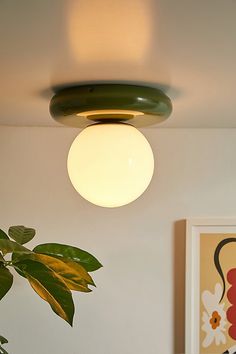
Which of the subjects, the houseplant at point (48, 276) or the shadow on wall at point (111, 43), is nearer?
the shadow on wall at point (111, 43)

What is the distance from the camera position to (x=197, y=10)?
0.38 meters

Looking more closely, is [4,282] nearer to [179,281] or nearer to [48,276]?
[48,276]

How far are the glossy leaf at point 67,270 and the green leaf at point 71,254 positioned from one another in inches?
3.1

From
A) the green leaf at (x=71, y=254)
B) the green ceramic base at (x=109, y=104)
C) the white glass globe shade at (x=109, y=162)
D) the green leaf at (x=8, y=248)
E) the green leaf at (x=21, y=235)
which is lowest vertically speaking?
the green leaf at (x=8, y=248)

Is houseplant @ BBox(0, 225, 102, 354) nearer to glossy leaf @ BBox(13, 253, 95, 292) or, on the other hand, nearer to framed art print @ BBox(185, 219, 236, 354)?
glossy leaf @ BBox(13, 253, 95, 292)

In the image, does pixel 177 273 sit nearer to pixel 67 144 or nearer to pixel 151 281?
pixel 151 281

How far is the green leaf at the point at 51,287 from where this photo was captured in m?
0.62

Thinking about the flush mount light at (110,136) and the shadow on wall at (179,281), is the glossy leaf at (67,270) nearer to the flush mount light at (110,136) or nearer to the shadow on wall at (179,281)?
the flush mount light at (110,136)

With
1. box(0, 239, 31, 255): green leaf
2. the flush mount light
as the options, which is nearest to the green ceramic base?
the flush mount light

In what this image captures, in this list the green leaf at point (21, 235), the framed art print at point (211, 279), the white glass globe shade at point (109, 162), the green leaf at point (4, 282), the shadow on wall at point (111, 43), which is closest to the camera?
the shadow on wall at point (111, 43)

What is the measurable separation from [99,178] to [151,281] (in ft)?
1.38

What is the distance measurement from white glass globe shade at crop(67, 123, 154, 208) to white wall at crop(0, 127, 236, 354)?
33cm

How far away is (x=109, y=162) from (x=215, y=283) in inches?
18.1

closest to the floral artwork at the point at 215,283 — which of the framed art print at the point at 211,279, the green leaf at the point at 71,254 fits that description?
the framed art print at the point at 211,279
